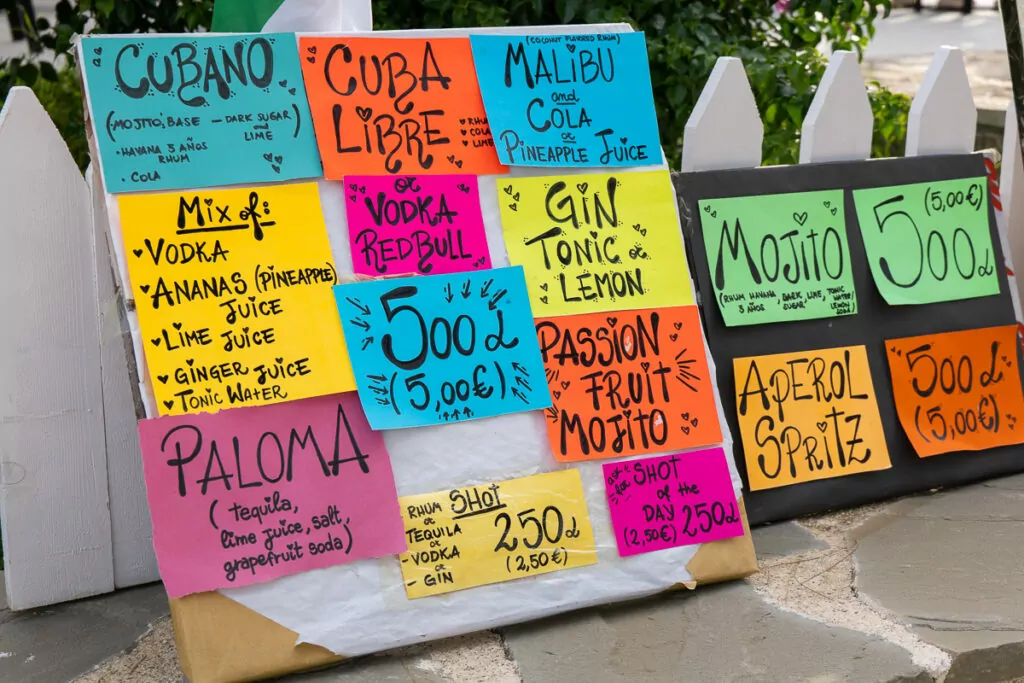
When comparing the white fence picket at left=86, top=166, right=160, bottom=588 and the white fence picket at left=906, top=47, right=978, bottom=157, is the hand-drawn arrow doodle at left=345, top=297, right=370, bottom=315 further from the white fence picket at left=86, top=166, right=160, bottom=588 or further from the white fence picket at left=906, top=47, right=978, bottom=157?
the white fence picket at left=906, top=47, right=978, bottom=157

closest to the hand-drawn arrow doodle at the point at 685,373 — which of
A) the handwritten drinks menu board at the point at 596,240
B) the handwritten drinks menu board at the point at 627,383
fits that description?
the handwritten drinks menu board at the point at 627,383

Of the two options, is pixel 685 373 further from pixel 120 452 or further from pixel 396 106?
pixel 120 452

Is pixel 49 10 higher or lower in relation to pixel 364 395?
higher

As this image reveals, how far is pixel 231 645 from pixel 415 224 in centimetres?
82

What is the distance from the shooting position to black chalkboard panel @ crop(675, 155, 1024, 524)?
2.42 meters

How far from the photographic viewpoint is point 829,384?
8.23 feet

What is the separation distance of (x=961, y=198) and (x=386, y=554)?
1.76 meters

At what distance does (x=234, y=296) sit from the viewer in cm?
188

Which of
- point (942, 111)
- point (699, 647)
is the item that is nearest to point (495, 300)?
point (699, 647)

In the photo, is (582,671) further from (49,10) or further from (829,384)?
(49,10)

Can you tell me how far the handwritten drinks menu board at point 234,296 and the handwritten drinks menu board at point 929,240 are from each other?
1.38 m

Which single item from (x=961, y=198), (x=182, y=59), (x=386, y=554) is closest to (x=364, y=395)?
(x=386, y=554)

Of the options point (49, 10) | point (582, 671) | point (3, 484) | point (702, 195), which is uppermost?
point (49, 10)

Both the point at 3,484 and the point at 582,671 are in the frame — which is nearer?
the point at 582,671
